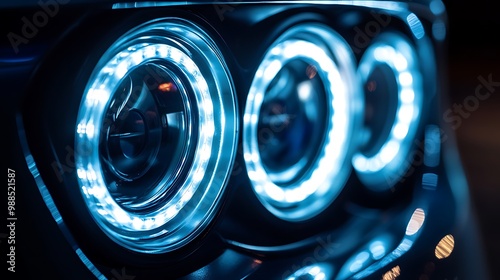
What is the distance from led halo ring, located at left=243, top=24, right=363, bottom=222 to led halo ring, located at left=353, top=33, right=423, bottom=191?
4 cm

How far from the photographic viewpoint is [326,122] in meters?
1.23

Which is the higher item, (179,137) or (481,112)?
(179,137)

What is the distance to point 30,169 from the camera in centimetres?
74

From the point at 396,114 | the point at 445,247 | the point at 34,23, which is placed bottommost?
the point at 445,247

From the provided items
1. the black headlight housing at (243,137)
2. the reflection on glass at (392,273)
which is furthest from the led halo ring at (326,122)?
the reflection on glass at (392,273)

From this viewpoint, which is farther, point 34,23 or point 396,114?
point 396,114

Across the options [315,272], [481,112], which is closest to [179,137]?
[315,272]

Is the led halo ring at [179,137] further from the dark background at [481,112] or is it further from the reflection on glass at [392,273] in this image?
the dark background at [481,112]

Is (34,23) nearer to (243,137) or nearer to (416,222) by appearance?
(243,137)

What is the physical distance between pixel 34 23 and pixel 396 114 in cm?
74

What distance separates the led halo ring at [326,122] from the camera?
1102mm

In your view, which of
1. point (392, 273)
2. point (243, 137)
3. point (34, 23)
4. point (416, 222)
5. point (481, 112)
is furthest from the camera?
point (481, 112)

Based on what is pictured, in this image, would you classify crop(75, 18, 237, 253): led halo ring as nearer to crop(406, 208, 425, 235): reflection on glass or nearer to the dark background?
crop(406, 208, 425, 235): reflection on glass

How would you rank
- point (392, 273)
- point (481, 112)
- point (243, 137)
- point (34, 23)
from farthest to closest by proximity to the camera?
1. point (481, 112)
2. point (392, 273)
3. point (243, 137)
4. point (34, 23)
